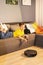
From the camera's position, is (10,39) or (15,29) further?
(15,29)

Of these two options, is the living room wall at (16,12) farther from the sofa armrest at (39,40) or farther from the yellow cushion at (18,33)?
the sofa armrest at (39,40)

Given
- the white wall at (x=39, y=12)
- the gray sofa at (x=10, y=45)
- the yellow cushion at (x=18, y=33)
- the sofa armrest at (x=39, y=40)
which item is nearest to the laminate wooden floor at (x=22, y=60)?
the gray sofa at (x=10, y=45)

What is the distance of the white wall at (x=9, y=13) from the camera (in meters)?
2.68

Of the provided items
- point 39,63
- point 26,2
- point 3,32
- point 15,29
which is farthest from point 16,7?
point 39,63

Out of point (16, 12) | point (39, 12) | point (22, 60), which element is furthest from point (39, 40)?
point (22, 60)

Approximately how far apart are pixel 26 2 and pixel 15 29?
0.87 metres

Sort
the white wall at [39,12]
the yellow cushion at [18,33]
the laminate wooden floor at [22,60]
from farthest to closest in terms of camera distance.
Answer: the white wall at [39,12], the yellow cushion at [18,33], the laminate wooden floor at [22,60]

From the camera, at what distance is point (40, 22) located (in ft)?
11.7

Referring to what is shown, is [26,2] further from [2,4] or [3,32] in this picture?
[3,32]

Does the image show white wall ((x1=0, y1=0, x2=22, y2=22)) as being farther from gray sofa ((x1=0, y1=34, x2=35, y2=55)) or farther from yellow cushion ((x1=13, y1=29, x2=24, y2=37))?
gray sofa ((x1=0, y1=34, x2=35, y2=55))

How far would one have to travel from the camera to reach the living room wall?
8.90 feet

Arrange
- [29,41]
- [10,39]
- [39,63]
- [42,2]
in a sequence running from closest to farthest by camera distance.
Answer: [39,63], [10,39], [29,41], [42,2]

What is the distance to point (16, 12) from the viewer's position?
2996 mm

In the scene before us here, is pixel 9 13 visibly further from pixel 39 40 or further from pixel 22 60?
pixel 22 60
